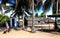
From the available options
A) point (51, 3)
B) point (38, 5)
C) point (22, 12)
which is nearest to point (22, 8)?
point (22, 12)

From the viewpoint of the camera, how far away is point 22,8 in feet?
106

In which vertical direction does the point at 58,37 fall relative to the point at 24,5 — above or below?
below

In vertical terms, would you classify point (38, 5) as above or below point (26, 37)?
above

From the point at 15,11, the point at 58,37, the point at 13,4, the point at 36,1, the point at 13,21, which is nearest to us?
the point at 58,37

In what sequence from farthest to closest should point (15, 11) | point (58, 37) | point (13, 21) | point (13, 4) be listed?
1. point (13, 21)
2. point (15, 11)
3. point (13, 4)
4. point (58, 37)

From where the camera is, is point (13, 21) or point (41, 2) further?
point (13, 21)

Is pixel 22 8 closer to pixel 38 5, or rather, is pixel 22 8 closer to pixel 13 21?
pixel 38 5

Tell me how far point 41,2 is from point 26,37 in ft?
36.7

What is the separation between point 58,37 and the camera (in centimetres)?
1952

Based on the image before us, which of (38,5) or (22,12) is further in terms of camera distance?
(22,12)

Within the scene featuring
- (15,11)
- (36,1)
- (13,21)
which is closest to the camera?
(36,1)

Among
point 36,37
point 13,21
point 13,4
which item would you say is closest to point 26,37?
point 36,37

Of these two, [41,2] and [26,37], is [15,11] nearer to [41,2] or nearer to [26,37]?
[41,2]

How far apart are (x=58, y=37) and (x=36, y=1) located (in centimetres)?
1101
